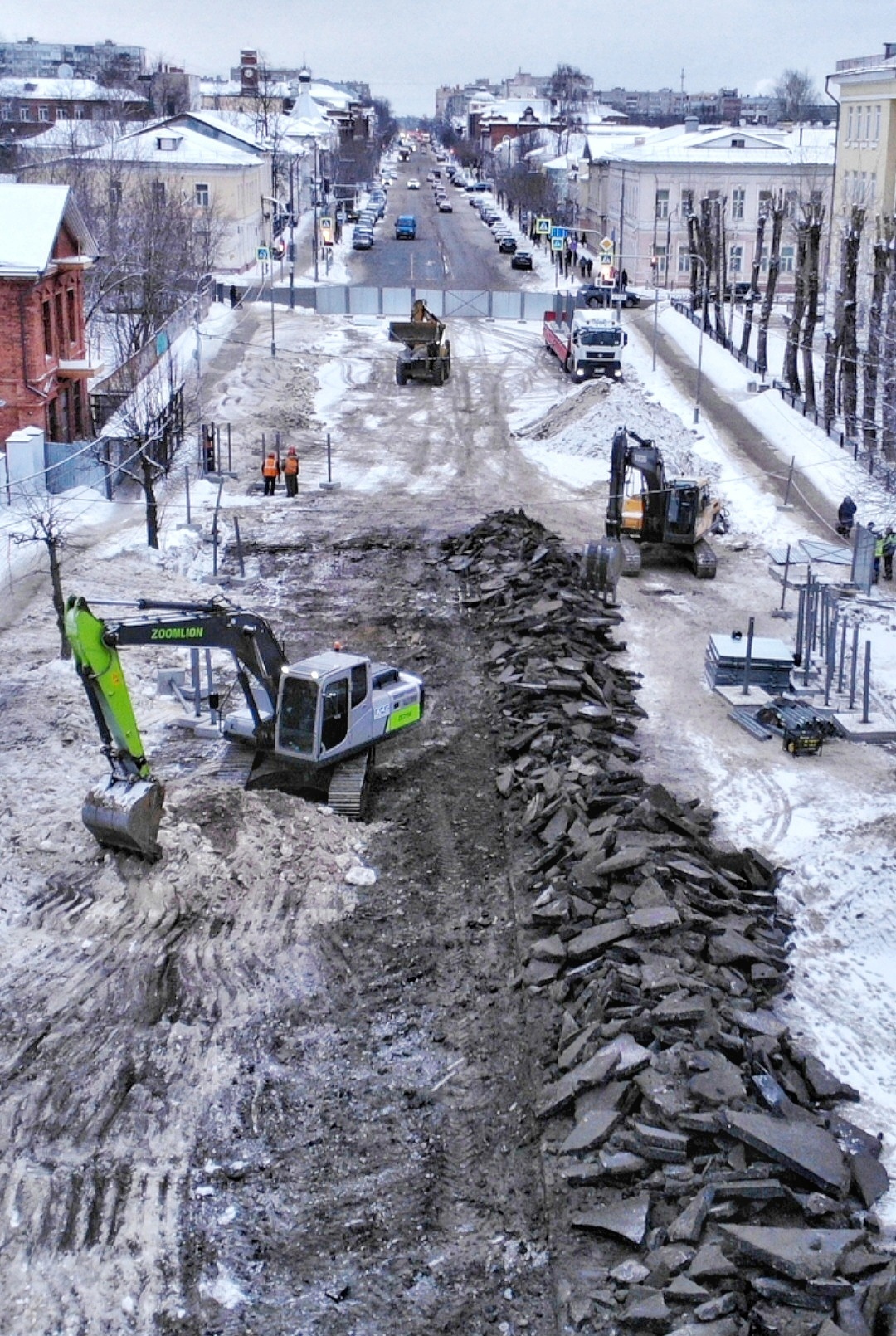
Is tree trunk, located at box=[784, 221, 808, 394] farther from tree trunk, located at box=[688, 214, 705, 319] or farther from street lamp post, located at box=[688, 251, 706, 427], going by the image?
tree trunk, located at box=[688, 214, 705, 319]

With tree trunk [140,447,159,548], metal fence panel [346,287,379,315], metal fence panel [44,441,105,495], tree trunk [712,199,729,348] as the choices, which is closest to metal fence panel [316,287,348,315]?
metal fence panel [346,287,379,315]

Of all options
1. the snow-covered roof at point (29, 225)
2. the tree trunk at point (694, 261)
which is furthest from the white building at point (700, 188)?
the snow-covered roof at point (29, 225)

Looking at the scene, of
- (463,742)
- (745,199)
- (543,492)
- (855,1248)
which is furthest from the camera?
(745,199)

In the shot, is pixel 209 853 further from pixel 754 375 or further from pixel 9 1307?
pixel 754 375

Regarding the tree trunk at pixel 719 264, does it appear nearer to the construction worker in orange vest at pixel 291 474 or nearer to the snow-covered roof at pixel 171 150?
the snow-covered roof at pixel 171 150

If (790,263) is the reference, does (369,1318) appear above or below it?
below

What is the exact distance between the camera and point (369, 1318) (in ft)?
34.4

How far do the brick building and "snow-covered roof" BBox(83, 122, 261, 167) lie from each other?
31.7 m

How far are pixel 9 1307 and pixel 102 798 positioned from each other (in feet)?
21.5

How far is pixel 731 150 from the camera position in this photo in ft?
257

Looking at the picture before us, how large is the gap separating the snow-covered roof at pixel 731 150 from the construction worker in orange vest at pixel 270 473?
152ft

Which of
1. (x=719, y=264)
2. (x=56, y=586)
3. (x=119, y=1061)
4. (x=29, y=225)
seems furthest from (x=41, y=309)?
(x=719, y=264)

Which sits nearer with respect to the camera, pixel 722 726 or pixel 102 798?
pixel 102 798

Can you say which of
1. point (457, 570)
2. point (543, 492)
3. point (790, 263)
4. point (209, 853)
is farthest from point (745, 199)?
point (209, 853)
